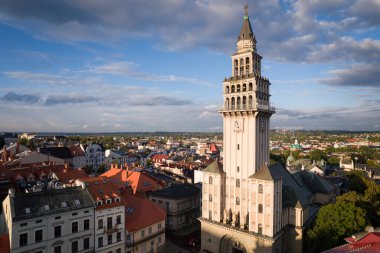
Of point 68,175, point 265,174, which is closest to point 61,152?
point 68,175

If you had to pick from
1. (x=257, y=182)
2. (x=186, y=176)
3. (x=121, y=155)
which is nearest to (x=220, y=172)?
(x=257, y=182)

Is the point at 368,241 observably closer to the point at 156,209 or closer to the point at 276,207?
the point at 276,207

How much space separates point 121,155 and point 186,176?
6107 cm

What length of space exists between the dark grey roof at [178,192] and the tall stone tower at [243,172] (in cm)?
1317

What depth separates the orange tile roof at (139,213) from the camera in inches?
1810

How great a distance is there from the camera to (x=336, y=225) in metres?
39.9

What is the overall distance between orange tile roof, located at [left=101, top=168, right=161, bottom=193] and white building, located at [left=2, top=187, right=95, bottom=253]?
2540cm

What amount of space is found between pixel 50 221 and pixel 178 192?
2824cm

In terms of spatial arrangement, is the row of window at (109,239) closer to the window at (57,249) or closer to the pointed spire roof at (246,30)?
the window at (57,249)

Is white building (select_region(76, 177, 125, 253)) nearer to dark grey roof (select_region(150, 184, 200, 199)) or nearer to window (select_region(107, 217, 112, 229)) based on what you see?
window (select_region(107, 217, 112, 229))

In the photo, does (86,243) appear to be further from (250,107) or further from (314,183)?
(314,183)

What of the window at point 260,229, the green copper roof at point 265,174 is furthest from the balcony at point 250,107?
the window at point 260,229

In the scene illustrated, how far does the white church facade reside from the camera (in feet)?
137

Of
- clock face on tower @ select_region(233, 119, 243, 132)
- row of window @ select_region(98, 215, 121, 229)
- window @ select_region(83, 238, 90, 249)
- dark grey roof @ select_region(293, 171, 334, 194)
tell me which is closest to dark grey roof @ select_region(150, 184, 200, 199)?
row of window @ select_region(98, 215, 121, 229)
